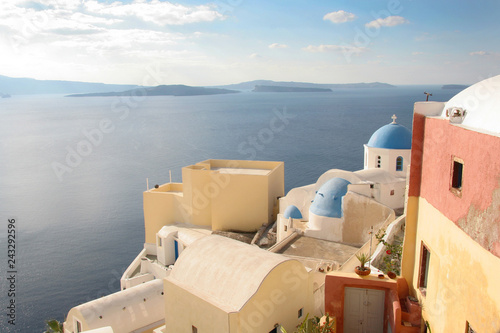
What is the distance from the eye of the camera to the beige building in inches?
400

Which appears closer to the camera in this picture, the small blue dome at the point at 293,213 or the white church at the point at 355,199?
the white church at the point at 355,199

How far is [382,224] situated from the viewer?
56.3 feet

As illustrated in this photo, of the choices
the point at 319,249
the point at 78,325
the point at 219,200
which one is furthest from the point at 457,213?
the point at 219,200

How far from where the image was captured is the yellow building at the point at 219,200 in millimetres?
24453

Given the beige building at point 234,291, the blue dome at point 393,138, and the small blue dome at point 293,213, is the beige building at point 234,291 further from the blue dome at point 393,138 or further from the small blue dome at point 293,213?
the blue dome at point 393,138

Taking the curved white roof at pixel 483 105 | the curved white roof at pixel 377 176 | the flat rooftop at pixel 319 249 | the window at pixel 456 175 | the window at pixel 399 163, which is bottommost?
the flat rooftop at pixel 319 249

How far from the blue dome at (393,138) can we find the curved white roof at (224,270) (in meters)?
12.2

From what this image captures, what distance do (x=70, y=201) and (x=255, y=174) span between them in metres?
27.7

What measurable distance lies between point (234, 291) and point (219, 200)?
14.4 meters

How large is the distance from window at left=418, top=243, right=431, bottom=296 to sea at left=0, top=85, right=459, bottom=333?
879 inches

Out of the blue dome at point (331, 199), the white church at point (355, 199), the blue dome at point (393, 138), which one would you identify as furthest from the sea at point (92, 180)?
the blue dome at point (393, 138)

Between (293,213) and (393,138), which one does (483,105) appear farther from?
(393,138)

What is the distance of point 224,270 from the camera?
434 inches

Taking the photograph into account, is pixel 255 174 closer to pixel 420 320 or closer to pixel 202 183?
pixel 202 183
